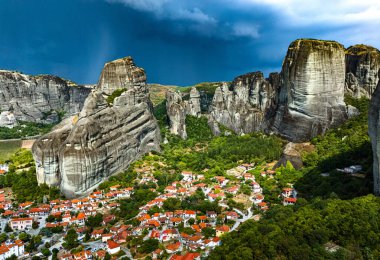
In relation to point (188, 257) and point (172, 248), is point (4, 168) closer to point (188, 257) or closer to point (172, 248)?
point (172, 248)

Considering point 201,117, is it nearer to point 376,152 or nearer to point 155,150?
point 155,150

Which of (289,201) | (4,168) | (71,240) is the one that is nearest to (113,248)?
(71,240)

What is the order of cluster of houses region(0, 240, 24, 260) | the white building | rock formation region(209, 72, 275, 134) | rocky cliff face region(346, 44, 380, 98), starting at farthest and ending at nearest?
rock formation region(209, 72, 275, 134) → rocky cliff face region(346, 44, 380, 98) → the white building → cluster of houses region(0, 240, 24, 260)

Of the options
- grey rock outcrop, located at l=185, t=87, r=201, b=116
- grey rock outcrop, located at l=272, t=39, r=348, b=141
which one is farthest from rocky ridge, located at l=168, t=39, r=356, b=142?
grey rock outcrop, located at l=185, t=87, r=201, b=116

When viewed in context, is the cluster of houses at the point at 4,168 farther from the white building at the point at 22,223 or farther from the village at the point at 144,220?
the white building at the point at 22,223

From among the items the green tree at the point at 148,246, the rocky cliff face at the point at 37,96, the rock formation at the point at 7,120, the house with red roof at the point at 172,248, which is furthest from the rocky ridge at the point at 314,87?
the rocky cliff face at the point at 37,96

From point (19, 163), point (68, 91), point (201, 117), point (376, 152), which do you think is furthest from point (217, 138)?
point (68, 91)

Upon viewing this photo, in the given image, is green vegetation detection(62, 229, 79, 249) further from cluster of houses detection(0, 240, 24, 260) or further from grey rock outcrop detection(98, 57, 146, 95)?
grey rock outcrop detection(98, 57, 146, 95)
